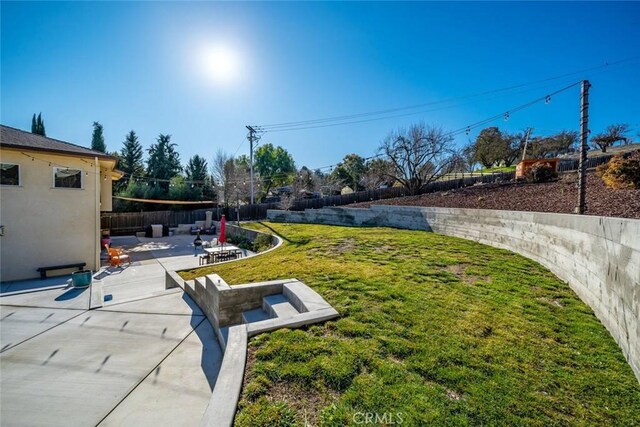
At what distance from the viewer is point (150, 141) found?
2669cm

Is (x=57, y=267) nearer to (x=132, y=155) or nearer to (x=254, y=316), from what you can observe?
(x=254, y=316)

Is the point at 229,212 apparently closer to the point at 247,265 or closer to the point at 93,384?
the point at 247,265

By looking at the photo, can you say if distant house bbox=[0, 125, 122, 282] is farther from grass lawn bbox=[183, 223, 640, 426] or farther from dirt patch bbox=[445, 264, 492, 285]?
dirt patch bbox=[445, 264, 492, 285]

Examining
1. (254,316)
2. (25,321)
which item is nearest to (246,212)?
(25,321)

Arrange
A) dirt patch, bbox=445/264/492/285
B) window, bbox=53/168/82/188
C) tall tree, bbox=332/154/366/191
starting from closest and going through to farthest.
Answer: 1. dirt patch, bbox=445/264/492/285
2. window, bbox=53/168/82/188
3. tall tree, bbox=332/154/366/191

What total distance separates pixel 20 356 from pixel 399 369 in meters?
5.33

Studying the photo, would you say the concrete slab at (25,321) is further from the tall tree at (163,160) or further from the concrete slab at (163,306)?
the tall tree at (163,160)

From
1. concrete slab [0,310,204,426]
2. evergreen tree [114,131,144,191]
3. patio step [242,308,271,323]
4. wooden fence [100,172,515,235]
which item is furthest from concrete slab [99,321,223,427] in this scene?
evergreen tree [114,131,144,191]

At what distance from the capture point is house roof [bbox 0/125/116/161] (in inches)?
308

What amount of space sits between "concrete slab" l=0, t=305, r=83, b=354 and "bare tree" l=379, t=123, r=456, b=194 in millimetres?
17987

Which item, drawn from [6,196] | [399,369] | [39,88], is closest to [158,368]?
[399,369]

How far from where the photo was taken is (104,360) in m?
3.51

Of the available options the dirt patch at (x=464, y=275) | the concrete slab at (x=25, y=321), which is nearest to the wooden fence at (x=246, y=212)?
the concrete slab at (x=25, y=321)

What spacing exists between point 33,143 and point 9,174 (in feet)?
4.02
